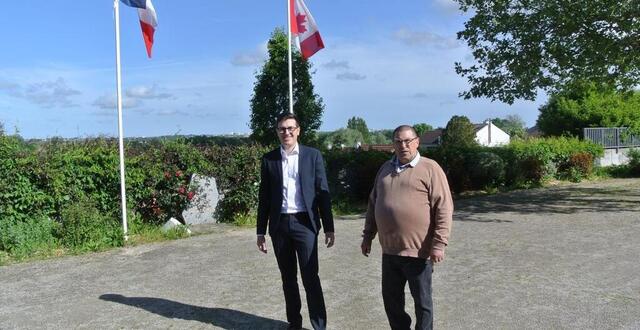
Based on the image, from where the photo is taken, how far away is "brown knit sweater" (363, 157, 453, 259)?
3.97 metres

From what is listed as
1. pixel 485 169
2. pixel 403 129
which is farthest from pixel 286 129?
pixel 485 169

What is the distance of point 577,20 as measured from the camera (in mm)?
11742

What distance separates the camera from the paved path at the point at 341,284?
5211 millimetres

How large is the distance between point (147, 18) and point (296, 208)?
5.88 metres

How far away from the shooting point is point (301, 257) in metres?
4.61

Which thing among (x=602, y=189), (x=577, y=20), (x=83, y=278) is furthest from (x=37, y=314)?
(x=602, y=189)

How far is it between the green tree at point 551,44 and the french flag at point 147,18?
7.46 metres

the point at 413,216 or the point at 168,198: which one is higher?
the point at 413,216

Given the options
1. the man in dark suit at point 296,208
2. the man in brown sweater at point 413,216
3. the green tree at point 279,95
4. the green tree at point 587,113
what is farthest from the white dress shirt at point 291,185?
the green tree at point 587,113

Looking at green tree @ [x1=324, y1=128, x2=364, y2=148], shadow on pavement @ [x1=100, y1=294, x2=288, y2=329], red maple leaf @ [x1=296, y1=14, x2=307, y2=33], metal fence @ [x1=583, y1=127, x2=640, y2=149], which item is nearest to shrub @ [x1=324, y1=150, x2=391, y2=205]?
green tree @ [x1=324, y1=128, x2=364, y2=148]

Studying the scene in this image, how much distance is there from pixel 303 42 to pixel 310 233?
28.1ft

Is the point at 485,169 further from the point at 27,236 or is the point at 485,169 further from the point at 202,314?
the point at 202,314

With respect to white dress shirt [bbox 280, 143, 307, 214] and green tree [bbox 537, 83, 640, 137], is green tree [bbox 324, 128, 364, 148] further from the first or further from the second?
green tree [bbox 537, 83, 640, 137]

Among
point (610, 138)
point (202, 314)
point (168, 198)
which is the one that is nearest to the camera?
point (202, 314)
